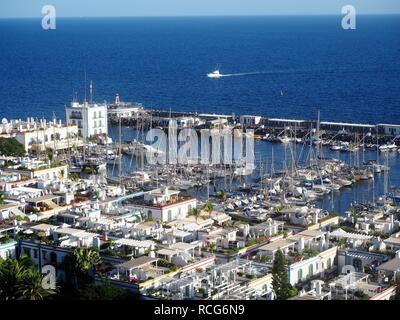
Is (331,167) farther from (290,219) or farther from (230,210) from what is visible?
(290,219)

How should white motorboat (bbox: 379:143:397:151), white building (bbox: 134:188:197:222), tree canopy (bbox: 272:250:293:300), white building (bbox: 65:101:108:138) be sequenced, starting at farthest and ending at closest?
1. white building (bbox: 65:101:108:138)
2. white motorboat (bbox: 379:143:397:151)
3. white building (bbox: 134:188:197:222)
4. tree canopy (bbox: 272:250:293:300)

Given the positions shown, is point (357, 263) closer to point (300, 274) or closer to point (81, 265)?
point (300, 274)

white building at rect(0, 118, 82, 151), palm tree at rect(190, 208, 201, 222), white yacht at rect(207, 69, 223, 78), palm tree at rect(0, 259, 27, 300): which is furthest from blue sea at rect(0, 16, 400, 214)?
palm tree at rect(0, 259, 27, 300)

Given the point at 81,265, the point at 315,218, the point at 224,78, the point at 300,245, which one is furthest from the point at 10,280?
the point at 224,78

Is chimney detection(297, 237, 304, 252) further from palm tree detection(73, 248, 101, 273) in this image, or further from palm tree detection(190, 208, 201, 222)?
palm tree detection(73, 248, 101, 273)

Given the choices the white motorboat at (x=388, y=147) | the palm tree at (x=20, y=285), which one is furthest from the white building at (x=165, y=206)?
the white motorboat at (x=388, y=147)
